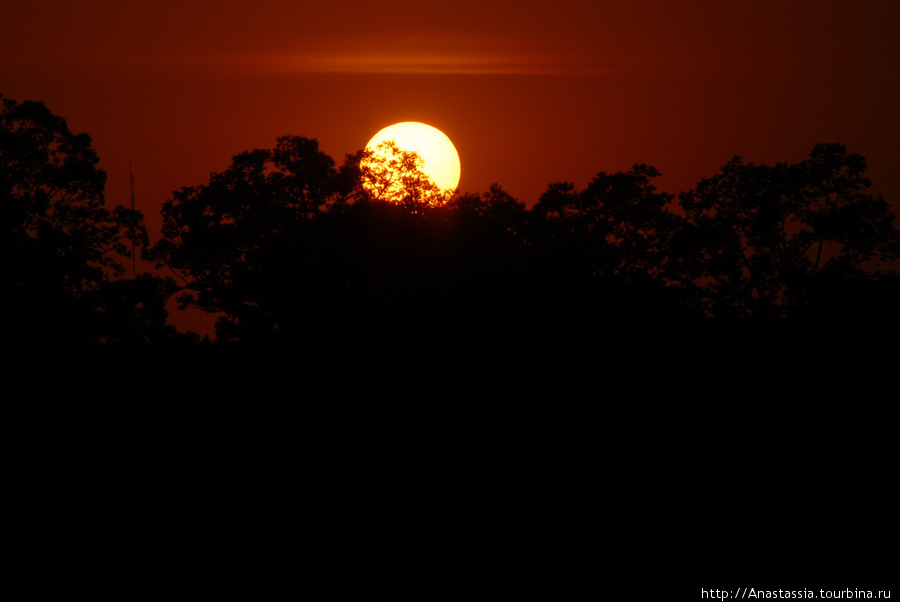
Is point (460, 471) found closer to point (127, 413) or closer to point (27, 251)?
point (127, 413)

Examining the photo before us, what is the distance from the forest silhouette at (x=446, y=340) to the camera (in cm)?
1546

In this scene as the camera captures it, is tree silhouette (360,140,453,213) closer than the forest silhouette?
No

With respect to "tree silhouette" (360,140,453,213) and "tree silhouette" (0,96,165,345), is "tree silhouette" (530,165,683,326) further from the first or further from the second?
"tree silhouette" (0,96,165,345)

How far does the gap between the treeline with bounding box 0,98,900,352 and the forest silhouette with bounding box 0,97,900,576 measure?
0.31ft

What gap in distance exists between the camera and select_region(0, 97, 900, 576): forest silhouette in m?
15.5

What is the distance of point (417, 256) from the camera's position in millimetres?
21484

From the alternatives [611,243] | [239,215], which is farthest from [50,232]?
[611,243]

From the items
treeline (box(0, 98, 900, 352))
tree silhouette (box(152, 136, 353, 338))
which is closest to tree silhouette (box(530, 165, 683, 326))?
treeline (box(0, 98, 900, 352))

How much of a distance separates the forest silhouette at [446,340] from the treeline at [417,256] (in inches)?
3.7

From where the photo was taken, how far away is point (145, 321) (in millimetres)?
29719

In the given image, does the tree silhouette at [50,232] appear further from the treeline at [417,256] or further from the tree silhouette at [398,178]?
the tree silhouette at [398,178]

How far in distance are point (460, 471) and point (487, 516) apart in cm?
236

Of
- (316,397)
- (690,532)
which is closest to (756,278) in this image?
(316,397)

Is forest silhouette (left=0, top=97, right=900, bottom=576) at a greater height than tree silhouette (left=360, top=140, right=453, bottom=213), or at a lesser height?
lesser
